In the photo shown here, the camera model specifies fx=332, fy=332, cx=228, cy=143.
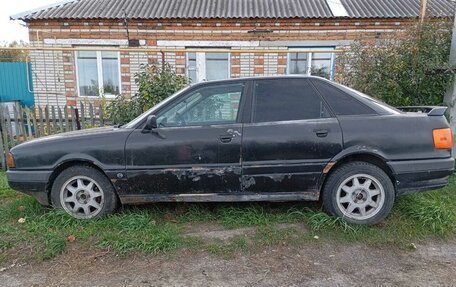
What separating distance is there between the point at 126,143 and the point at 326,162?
2122 millimetres

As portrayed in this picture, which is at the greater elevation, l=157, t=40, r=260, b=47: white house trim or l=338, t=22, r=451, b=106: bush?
l=157, t=40, r=260, b=47: white house trim

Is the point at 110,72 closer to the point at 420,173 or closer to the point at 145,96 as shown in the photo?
the point at 145,96

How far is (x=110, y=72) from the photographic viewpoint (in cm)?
1223

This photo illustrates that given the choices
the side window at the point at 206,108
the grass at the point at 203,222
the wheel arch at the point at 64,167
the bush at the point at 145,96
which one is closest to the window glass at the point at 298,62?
the bush at the point at 145,96

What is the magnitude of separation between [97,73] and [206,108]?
9897 mm

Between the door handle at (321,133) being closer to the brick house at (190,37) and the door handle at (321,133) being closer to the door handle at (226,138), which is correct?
the door handle at (226,138)

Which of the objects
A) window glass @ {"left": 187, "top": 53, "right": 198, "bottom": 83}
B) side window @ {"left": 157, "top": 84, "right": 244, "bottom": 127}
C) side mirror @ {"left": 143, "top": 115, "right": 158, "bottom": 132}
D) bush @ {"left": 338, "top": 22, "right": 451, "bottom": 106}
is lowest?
side mirror @ {"left": 143, "top": 115, "right": 158, "bottom": 132}

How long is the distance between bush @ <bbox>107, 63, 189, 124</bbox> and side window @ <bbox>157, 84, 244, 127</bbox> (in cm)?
249

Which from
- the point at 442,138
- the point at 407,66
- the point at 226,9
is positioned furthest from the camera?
the point at 226,9

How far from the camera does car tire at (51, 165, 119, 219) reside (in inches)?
143

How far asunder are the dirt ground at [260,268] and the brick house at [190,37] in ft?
29.8

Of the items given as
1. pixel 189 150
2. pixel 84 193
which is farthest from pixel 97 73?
pixel 189 150

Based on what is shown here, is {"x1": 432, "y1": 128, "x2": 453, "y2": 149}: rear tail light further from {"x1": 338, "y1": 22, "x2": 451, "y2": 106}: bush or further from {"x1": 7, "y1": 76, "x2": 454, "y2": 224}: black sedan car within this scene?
{"x1": 338, "y1": 22, "x2": 451, "y2": 106}: bush

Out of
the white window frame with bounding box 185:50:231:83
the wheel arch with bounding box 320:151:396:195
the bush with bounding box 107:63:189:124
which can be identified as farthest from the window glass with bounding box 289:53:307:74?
the wheel arch with bounding box 320:151:396:195
